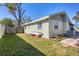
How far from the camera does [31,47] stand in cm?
537

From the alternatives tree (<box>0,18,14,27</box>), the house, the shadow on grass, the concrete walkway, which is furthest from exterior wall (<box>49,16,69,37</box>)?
tree (<box>0,18,14,27</box>)

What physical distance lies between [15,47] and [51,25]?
0.90 m

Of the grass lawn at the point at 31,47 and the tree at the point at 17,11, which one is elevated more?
the tree at the point at 17,11

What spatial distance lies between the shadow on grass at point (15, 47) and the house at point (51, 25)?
340 mm

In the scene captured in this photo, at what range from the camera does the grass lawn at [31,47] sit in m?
5.29

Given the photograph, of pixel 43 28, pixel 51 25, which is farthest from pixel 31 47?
pixel 51 25

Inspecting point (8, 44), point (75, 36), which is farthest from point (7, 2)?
point (75, 36)

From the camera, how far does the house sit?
5332mm

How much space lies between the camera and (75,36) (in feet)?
17.5

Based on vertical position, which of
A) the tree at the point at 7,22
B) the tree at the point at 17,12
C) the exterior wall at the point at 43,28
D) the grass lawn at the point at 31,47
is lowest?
the grass lawn at the point at 31,47

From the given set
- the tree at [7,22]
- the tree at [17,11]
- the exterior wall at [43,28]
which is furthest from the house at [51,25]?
the tree at [7,22]

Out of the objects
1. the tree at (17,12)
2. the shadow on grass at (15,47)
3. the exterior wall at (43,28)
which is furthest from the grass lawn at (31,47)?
the tree at (17,12)

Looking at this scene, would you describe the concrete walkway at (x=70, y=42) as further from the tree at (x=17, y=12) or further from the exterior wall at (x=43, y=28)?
the tree at (x=17, y=12)

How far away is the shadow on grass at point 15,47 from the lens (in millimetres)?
5309
